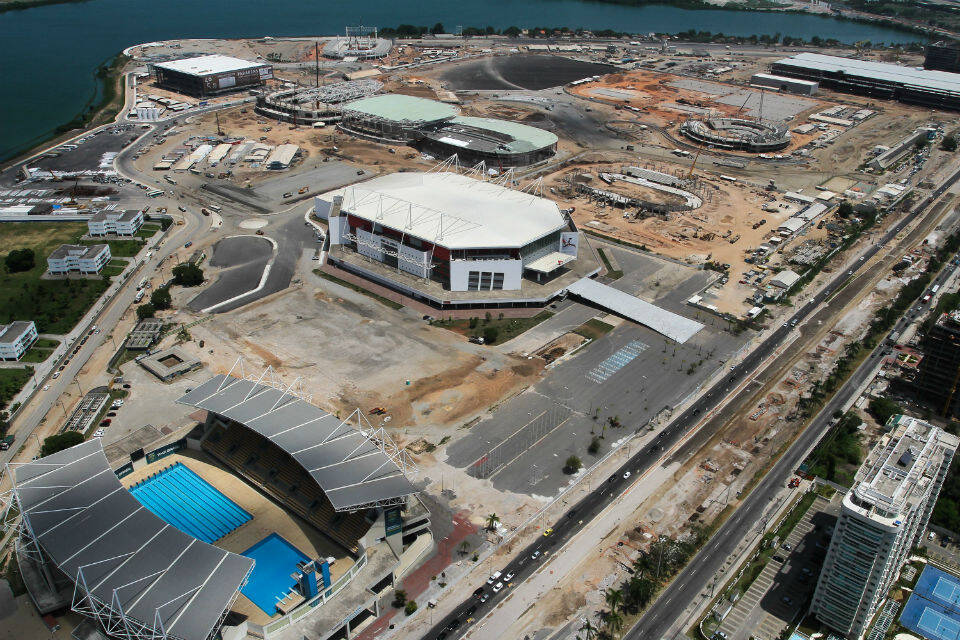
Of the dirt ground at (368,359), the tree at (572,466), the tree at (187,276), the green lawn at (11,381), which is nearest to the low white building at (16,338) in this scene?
the green lawn at (11,381)

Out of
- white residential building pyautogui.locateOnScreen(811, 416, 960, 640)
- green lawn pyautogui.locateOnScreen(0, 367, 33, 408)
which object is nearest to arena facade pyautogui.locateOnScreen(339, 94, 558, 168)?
green lawn pyautogui.locateOnScreen(0, 367, 33, 408)

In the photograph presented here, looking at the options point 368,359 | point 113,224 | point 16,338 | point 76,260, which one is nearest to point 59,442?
point 16,338

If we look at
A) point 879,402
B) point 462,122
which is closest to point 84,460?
point 879,402

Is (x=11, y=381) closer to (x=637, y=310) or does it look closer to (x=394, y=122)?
(x=637, y=310)

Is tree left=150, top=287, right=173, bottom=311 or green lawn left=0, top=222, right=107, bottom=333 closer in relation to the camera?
green lawn left=0, top=222, right=107, bottom=333

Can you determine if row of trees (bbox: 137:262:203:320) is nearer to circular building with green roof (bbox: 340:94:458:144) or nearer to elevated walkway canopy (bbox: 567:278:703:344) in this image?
elevated walkway canopy (bbox: 567:278:703:344)

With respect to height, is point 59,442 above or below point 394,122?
below
